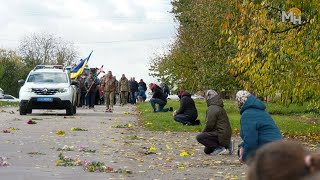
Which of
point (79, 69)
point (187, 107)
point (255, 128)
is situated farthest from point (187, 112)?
point (79, 69)

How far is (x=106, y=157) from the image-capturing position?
14031 mm

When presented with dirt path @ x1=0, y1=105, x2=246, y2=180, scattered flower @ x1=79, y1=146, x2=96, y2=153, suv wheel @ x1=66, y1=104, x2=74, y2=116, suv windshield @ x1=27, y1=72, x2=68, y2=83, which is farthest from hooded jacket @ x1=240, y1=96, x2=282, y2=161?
suv windshield @ x1=27, y1=72, x2=68, y2=83

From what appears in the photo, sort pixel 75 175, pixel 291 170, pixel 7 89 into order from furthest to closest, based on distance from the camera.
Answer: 1. pixel 7 89
2. pixel 75 175
3. pixel 291 170

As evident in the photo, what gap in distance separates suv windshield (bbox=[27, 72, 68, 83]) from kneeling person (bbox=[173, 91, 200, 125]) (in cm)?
895

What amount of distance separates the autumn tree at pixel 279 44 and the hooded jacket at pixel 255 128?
7.76 metres

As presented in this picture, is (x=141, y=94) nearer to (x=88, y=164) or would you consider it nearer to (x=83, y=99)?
(x=83, y=99)

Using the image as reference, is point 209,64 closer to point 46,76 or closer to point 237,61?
point 46,76

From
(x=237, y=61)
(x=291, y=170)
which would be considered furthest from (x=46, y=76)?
(x=291, y=170)

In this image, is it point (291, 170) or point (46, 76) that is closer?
point (291, 170)

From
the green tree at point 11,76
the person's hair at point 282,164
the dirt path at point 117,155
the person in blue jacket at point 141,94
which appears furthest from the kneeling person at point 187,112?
the green tree at point 11,76

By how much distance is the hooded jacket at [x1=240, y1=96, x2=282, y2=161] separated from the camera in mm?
9734

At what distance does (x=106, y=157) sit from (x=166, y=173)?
8.29 ft

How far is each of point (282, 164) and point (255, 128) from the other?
24.3ft

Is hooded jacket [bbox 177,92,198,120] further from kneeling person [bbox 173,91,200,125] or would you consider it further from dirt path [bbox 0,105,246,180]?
dirt path [bbox 0,105,246,180]
